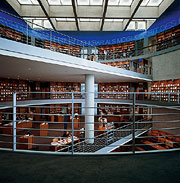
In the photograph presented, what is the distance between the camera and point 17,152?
6.37ft

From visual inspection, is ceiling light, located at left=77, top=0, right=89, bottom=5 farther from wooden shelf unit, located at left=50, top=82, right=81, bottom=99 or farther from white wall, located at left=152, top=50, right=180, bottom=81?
wooden shelf unit, located at left=50, top=82, right=81, bottom=99

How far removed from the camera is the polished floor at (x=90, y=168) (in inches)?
52.0

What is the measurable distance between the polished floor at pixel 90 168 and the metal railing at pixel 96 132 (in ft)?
0.54

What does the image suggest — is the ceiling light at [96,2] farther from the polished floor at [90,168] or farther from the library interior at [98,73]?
the polished floor at [90,168]

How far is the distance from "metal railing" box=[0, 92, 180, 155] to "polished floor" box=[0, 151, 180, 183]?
0.54 ft

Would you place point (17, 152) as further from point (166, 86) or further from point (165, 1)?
point (165, 1)

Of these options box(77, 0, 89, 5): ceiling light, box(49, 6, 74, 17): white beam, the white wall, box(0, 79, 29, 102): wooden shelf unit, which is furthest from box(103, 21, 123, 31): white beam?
box(0, 79, 29, 102): wooden shelf unit

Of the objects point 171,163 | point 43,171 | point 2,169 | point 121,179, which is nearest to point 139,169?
point 121,179

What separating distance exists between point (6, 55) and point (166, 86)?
9501 millimetres

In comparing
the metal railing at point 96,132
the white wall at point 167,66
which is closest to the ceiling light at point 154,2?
the white wall at point 167,66

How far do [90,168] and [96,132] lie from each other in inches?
318

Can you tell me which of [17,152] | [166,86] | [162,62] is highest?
[162,62]

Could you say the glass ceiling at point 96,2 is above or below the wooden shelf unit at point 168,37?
above

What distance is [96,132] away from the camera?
9359 mm
